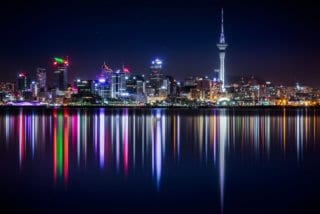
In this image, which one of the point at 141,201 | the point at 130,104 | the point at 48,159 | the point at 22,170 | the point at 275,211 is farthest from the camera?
the point at 130,104

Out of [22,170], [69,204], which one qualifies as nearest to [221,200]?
[69,204]

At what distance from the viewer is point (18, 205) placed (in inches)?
398

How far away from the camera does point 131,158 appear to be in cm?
1823

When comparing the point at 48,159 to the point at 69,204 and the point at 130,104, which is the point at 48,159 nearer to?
the point at 69,204

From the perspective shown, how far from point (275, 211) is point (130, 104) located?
144 m

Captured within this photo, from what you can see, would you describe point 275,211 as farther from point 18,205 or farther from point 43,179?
point 43,179

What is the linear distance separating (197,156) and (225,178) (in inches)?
201

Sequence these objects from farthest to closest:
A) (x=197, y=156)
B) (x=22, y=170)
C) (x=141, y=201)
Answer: (x=197, y=156), (x=22, y=170), (x=141, y=201)

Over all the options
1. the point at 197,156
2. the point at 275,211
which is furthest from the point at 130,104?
the point at 275,211

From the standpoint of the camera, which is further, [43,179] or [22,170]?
[22,170]

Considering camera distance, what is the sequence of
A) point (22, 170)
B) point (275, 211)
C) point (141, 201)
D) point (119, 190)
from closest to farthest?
point (275, 211)
point (141, 201)
point (119, 190)
point (22, 170)

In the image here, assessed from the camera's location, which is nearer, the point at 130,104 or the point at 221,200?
the point at 221,200

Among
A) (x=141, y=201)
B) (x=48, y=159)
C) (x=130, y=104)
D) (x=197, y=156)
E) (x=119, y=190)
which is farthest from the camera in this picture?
(x=130, y=104)

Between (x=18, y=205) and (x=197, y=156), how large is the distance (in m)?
10.1
